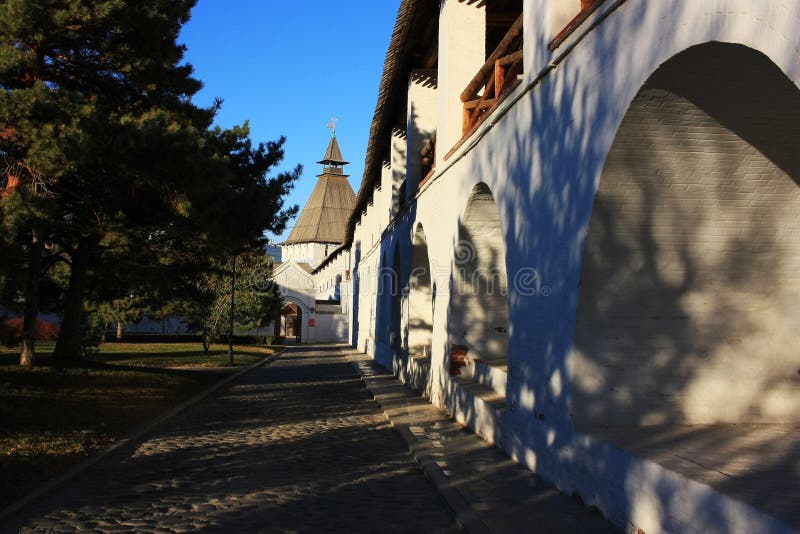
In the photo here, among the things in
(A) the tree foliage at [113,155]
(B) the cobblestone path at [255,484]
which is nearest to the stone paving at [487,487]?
(B) the cobblestone path at [255,484]

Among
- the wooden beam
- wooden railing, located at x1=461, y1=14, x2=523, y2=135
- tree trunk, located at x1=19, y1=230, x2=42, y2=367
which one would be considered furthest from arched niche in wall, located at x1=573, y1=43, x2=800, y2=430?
tree trunk, located at x1=19, y1=230, x2=42, y2=367

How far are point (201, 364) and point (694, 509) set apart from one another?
2270 centimetres

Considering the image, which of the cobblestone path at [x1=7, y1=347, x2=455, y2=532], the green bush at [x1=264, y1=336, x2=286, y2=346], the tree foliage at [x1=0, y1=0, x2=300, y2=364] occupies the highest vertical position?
the tree foliage at [x1=0, y1=0, x2=300, y2=364]

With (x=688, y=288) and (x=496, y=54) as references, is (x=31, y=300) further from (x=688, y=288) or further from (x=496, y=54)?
(x=688, y=288)

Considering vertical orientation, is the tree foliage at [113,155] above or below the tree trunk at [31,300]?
above

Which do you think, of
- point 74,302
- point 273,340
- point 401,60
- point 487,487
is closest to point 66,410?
point 74,302

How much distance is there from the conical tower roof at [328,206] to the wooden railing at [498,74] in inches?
2609

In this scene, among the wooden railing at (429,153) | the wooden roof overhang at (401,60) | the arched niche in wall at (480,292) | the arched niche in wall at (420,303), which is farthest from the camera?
the arched niche in wall at (420,303)

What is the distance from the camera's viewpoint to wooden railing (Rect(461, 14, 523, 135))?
8336mm

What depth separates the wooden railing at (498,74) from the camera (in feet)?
27.3

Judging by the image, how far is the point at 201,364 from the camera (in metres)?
24.8

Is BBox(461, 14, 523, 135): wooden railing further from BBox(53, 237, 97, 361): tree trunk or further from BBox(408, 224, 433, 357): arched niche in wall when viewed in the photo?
BBox(53, 237, 97, 361): tree trunk

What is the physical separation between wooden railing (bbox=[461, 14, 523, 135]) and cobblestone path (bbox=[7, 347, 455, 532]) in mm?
4516

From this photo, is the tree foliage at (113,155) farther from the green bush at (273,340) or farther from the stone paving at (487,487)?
the green bush at (273,340)
